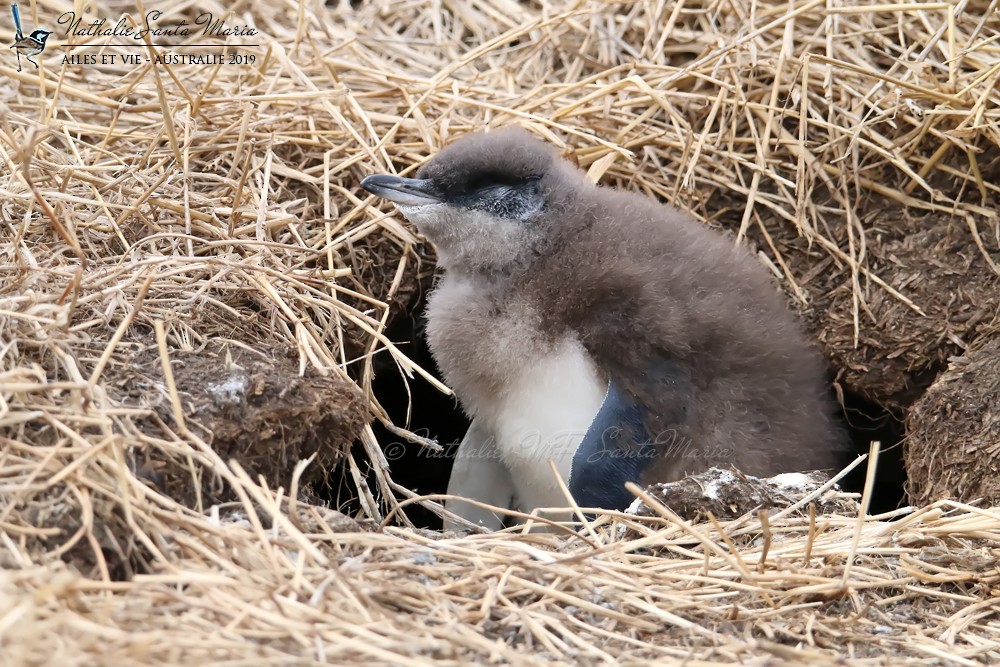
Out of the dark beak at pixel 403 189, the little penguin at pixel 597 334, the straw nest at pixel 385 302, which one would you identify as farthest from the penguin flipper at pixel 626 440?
the dark beak at pixel 403 189

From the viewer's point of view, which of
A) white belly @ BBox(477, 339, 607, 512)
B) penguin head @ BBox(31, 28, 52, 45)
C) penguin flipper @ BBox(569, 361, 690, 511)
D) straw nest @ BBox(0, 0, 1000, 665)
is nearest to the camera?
straw nest @ BBox(0, 0, 1000, 665)

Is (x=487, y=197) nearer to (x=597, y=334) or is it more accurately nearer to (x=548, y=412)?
(x=597, y=334)

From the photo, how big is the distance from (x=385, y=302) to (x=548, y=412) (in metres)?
0.88

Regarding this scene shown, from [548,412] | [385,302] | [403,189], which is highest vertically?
[403,189]

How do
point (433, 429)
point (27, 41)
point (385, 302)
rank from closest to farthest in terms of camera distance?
point (385, 302)
point (27, 41)
point (433, 429)

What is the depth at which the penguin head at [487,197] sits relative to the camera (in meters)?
3.60

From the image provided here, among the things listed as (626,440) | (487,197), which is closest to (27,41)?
(487,197)

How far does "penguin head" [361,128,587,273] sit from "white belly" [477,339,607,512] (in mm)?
394

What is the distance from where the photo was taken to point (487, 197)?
12.0 ft

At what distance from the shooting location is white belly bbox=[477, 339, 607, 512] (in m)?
3.42

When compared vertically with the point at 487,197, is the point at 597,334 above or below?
below

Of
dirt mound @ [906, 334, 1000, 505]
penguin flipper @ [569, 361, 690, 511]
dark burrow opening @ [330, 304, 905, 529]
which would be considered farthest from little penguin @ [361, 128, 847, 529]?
dark burrow opening @ [330, 304, 905, 529]

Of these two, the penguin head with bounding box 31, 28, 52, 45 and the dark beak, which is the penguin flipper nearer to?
the dark beak

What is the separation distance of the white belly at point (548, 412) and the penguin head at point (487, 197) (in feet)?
1.29
